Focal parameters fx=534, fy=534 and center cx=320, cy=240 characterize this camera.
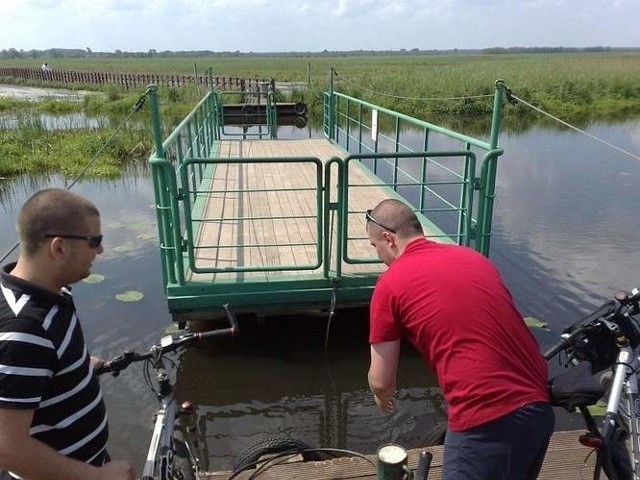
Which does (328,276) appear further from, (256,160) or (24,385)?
(24,385)

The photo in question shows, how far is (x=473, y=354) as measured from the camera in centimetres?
203

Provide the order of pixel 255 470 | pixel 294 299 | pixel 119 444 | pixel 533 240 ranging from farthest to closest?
1. pixel 533 240
2. pixel 294 299
3. pixel 119 444
4. pixel 255 470

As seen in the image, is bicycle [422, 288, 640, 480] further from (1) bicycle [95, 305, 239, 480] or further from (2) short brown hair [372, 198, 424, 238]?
(1) bicycle [95, 305, 239, 480]

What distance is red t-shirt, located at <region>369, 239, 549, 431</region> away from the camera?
2.02 meters

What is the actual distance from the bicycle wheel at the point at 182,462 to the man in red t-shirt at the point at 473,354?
114 cm

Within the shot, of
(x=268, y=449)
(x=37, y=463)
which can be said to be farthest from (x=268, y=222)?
(x=37, y=463)

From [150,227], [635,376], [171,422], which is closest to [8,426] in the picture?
[171,422]

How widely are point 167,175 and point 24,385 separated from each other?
10.1ft

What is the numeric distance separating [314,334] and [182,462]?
3211mm

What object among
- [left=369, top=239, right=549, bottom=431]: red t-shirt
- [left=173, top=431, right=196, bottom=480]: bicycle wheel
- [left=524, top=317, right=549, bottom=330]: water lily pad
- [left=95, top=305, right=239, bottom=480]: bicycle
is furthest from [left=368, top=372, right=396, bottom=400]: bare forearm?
[left=524, top=317, right=549, bottom=330]: water lily pad

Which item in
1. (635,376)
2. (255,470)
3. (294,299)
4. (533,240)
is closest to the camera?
(635,376)

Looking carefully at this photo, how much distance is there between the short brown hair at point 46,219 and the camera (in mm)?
1635

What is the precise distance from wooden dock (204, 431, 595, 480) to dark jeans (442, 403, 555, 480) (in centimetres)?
112

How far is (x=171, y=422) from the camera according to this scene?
2.43m
